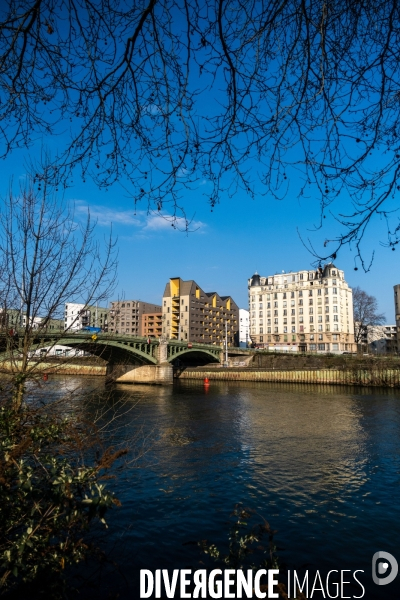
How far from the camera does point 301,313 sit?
114 metres

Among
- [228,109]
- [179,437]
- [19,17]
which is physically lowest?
[179,437]

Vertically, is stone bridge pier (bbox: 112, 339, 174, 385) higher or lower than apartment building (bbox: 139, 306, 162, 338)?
lower

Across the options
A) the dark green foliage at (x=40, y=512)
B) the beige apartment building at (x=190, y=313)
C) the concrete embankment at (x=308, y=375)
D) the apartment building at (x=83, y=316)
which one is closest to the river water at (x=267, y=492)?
the apartment building at (x=83, y=316)

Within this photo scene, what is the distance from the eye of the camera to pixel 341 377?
187ft

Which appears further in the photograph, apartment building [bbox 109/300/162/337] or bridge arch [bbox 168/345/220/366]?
apartment building [bbox 109/300/162/337]

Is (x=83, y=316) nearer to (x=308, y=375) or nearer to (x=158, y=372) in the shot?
(x=158, y=372)

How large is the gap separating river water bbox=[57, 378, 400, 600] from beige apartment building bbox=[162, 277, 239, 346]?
303 ft

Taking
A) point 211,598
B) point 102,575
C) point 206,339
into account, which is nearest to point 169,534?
point 102,575

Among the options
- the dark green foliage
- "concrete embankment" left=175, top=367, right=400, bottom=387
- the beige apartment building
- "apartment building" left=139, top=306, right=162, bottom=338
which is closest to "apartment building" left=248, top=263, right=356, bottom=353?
the beige apartment building

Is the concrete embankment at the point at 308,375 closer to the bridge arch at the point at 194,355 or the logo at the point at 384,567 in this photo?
the bridge arch at the point at 194,355

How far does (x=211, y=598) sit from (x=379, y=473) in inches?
397

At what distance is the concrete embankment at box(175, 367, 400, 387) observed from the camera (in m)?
52.4

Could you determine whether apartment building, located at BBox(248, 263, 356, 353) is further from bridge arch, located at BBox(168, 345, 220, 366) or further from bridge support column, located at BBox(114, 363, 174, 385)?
bridge support column, located at BBox(114, 363, 174, 385)

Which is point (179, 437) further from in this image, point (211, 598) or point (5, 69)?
point (5, 69)
